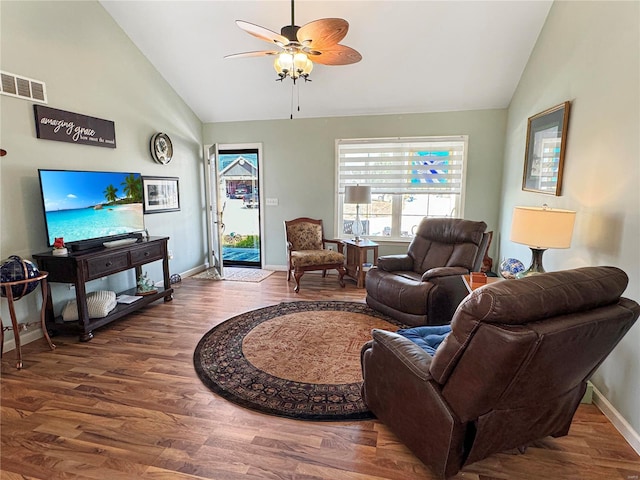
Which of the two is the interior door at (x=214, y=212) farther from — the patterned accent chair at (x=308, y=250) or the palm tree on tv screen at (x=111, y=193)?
the palm tree on tv screen at (x=111, y=193)

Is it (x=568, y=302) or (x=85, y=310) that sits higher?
(x=568, y=302)

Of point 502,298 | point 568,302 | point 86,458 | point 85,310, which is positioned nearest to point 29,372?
point 85,310

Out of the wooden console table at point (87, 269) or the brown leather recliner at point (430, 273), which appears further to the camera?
the brown leather recliner at point (430, 273)

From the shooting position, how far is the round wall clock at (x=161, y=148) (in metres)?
4.51

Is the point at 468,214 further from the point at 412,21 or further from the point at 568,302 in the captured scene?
the point at 568,302

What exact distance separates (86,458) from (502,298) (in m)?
2.18

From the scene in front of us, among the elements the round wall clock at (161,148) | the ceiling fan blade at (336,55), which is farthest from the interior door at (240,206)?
the ceiling fan blade at (336,55)

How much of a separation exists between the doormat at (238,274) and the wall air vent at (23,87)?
9.66ft

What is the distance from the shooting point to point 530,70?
12.8 feet

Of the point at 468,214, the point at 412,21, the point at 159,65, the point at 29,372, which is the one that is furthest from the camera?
the point at 468,214

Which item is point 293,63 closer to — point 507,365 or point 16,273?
point 507,365

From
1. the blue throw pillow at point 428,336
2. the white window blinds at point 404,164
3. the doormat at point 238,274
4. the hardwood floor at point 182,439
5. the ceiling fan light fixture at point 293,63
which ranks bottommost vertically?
the hardwood floor at point 182,439

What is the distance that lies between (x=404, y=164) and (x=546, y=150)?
2.06 metres

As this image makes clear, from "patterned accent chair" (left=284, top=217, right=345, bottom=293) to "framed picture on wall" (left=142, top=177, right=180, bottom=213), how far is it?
5.27 feet
